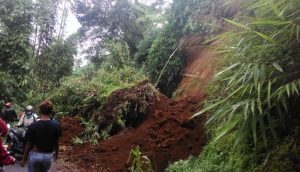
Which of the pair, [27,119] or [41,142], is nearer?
[41,142]

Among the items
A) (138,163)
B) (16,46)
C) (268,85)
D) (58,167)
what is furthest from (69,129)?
(268,85)

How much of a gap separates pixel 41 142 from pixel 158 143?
4091mm

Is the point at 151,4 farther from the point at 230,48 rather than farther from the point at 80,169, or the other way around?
the point at 230,48

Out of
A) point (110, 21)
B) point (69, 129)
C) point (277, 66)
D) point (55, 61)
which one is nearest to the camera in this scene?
point (277, 66)

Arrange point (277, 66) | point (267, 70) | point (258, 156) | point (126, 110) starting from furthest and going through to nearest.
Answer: point (126, 110) → point (258, 156) → point (267, 70) → point (277, 66)

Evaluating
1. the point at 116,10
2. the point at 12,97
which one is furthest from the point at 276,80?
the point at 116,10

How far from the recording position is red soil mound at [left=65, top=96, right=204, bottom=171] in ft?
25.6

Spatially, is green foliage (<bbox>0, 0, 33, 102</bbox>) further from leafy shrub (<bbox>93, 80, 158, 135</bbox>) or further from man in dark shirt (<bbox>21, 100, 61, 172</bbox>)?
man in dark shirt (<bbox>21, 100, 61, 172</bbox>)

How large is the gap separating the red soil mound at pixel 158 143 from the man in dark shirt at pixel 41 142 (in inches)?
129

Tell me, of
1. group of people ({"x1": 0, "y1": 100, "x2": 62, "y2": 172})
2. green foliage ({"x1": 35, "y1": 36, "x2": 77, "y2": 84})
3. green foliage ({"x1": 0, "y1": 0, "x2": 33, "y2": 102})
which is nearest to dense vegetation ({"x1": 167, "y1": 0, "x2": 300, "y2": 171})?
group of people ({"x1": 0, "y1": 100, "x2": 62, "y2": 172})

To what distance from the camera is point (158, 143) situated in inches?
327

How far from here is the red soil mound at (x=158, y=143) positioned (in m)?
7.81

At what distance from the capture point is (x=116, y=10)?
73.7ft

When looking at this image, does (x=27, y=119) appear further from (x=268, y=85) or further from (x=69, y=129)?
(x=268, y=85)
